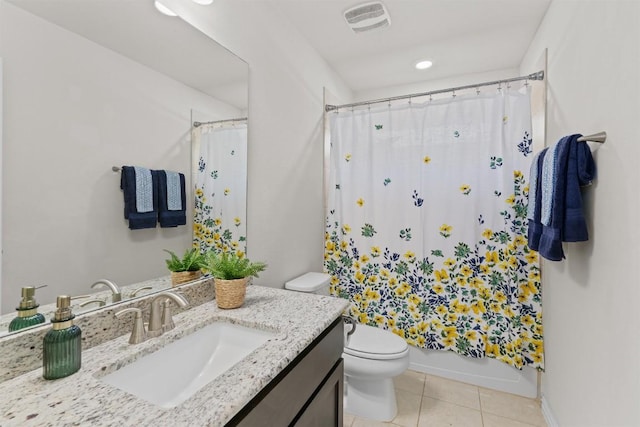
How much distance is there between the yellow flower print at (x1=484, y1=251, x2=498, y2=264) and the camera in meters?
1.93

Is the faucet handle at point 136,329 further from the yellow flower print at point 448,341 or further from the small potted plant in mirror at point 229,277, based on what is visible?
the yellow flower print at point 448,341

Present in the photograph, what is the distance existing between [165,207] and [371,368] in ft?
4.41

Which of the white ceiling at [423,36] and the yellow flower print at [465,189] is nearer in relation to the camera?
the white ceiling at [423,36]

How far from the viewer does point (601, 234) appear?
1124 millimetres

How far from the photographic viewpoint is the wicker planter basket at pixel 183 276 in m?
1.20

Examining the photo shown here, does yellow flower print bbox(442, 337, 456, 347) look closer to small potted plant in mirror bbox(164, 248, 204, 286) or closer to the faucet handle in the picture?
small potted plant in mirror bbox(164, 248, 204, 286)

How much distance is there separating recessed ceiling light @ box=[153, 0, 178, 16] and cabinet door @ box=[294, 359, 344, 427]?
1.55 m

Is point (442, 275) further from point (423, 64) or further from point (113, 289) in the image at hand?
point (113, 289)

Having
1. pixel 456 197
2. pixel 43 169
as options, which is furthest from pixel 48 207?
pixel 456 197

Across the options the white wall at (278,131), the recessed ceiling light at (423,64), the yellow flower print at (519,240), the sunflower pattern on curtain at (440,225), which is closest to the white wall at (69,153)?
the white wall at (278,131)

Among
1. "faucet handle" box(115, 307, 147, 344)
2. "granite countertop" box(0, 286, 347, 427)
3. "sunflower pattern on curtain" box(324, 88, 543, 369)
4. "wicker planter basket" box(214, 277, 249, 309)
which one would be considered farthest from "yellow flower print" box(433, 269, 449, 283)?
"faucet handle" box(115, 307, 147, 344)

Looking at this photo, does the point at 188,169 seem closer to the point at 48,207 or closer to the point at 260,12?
the point at 48,207

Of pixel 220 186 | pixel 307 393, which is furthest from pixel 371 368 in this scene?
pixel 220 186

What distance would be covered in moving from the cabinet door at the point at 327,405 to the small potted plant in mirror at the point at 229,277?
1.52 ft
